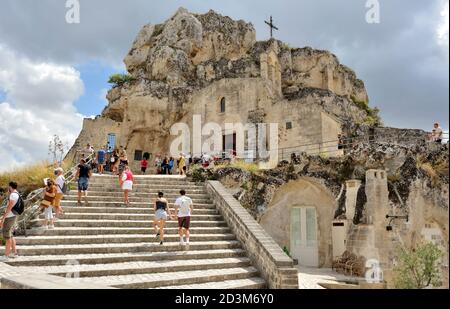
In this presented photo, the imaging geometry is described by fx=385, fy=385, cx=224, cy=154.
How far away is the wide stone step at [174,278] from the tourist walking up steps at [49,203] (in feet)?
8.16

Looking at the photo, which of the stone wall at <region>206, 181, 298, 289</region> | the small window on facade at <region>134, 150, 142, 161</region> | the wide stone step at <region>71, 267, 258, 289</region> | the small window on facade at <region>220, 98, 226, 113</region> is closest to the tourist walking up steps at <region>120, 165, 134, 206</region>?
the stone wall at <region>206, 181, 298, 289</region>

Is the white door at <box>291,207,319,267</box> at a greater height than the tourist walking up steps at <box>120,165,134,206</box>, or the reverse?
the tourist walking up steps at <box>120,165,134,206</box>

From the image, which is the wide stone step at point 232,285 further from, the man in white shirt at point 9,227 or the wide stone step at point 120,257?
the man in white shirt at point 9,227

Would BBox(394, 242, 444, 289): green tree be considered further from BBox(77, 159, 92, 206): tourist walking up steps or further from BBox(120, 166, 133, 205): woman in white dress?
BBox(77, 159, 92, 206): tourist walking up steps

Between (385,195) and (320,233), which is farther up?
(385,195)

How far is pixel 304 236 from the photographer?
15648 millimetres

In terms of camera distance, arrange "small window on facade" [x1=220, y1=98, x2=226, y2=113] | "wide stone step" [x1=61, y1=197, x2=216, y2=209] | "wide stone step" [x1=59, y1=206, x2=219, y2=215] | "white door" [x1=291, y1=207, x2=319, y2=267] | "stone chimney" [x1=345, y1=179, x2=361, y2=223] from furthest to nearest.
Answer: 1. "small window on facade" [x1=220, y1=98, x2=226, y2=113]
2. "white door" [x1=291, y1=207, x2=319, y2=267]
3. "stone chimney" [x1=345, y1=179, x2=361, y2=223]
4. "wide stone step" [x1=61, y1=197, x2=216, y2=209]
5. "wide stone step" [x1=59, y1=206, x2=219, y2=215]

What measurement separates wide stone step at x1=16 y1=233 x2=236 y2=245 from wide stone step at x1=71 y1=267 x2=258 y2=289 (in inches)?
56.1

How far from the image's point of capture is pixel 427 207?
46.7 feet

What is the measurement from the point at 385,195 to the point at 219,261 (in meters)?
7.67

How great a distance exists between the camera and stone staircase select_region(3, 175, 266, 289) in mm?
7207

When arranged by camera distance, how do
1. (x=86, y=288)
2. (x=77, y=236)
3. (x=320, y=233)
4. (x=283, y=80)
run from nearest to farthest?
(x=86, y=288)
(x=77, y=236)
(x=320, y=233)
(x=283, y=80)
